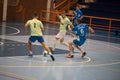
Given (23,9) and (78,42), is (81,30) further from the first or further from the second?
(23,9)

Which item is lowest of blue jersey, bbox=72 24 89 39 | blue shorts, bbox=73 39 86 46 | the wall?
blue shorts, bbox=73 39 86 46

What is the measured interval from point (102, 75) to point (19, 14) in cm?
2209

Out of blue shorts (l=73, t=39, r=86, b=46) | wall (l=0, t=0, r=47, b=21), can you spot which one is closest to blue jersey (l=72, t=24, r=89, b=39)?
blue shorts (l=73, t=39, r=86, b=46)

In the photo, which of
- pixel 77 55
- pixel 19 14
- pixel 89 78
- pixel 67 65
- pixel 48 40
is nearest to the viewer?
pixel 89 78

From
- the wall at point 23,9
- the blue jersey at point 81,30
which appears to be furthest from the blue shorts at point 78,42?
the wall at point 23,9

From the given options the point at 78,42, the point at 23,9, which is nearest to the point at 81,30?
the point at 78,42

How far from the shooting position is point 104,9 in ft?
112

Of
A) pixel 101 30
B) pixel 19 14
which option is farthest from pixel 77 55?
pixel 19 14

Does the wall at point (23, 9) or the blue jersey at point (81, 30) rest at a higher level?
the wall at point (23, 9)

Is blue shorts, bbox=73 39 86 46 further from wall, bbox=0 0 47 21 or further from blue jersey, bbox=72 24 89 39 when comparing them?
wall, bbox=0 0 47 21

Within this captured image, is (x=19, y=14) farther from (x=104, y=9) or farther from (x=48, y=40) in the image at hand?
(x=48, y=40)

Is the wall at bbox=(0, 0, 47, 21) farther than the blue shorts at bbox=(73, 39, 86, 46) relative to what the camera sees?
Yes

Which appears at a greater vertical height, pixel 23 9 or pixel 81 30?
pixel 23 9

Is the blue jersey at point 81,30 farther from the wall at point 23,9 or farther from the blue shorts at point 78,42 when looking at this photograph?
the wall at point 23,9
